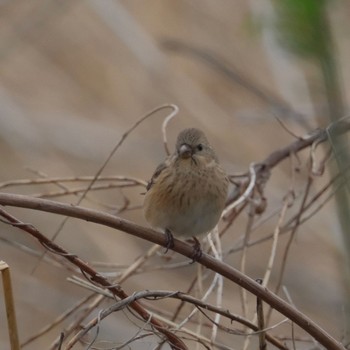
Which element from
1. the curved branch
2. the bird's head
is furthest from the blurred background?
the curved branch

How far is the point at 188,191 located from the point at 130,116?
320cm

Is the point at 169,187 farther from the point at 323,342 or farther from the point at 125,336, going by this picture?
the point at 125,336

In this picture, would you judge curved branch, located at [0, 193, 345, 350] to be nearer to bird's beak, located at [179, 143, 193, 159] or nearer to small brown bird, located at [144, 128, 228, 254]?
small brown bird, located at [144, 128, 228, 254]

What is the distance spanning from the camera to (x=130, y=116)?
5.71 meters

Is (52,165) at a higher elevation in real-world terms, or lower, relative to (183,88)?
lower

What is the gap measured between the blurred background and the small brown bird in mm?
1078

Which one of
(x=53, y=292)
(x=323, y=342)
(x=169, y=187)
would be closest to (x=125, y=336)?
(x=53, y=292)

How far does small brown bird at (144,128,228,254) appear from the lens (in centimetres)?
247

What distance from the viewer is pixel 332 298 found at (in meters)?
4.75

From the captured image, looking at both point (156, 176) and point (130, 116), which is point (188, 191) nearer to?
point (156, 176)

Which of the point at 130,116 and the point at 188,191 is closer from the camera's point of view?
the point at 188,191

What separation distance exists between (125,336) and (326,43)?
366 cm

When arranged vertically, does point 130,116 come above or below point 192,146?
above

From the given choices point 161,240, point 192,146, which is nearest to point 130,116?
point 192,146
